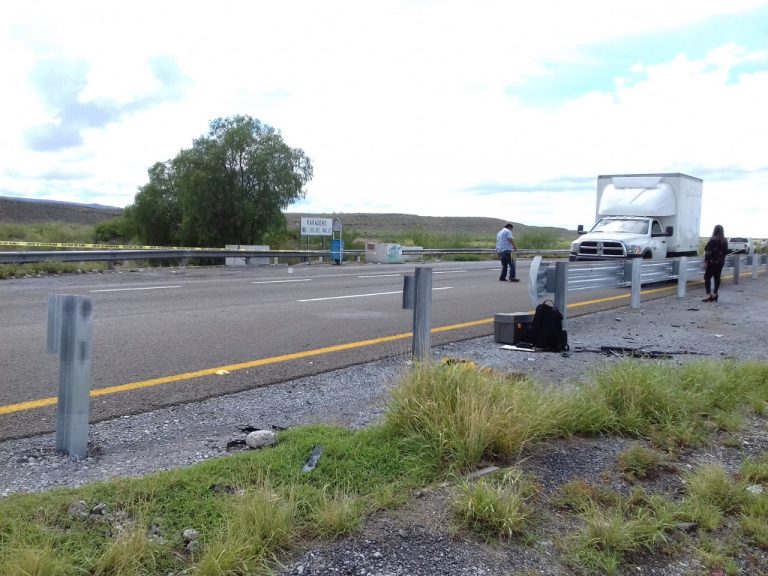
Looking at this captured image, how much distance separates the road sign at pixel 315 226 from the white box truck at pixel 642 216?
15039 mm

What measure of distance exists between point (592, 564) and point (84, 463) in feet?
9.23

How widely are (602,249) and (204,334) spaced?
1329 centimetres

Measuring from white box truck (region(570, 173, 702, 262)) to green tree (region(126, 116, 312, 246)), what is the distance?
69.6 feet

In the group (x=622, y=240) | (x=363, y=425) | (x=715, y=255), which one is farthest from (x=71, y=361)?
(x=622, y=240)

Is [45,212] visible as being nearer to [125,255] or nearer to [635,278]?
[125,255]

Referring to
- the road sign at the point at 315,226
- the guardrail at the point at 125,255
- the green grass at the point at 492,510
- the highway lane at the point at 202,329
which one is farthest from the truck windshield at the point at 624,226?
the green grass at the point at 492,510

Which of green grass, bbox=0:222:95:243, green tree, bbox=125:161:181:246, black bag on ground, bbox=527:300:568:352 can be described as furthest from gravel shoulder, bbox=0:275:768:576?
green grass, bbox=0:222:95:243

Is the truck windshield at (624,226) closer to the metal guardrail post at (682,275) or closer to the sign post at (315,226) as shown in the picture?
the metal guardrail post at (682,275)

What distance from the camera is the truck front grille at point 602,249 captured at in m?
Answer: 18.6

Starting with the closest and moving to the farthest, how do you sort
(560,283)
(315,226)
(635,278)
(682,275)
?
1. (560,283)
2. (635,278)
3. (682,275)
4. (315,226)

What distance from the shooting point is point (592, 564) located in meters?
3.00

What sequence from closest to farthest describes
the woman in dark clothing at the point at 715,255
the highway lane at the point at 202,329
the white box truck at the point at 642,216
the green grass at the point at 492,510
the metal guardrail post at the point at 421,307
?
the green grass at the point at 492,510 < the highway lane at the point at 202,329 < the metal guardrail post at the point at 421,307 < the woman in dark clothing at the point at 715,255 < the white box truck at the point at 642,216

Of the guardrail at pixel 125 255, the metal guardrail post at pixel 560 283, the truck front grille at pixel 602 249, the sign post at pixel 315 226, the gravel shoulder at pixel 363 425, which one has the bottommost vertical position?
the gravel shoulder at pixel 363 425

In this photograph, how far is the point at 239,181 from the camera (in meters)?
38.5
